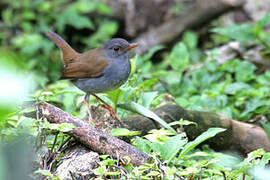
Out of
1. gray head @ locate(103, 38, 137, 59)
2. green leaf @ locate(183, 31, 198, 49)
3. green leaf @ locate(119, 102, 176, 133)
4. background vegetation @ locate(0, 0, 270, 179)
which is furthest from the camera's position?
green leaf @ locate(183, 31, 198, 49)

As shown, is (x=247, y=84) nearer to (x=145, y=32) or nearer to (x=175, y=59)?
(x=175, y=59)

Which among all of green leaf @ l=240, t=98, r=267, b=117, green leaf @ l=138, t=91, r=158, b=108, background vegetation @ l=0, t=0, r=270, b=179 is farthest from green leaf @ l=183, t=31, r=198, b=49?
green leaf @ l=138, t=91, r=158, b=108

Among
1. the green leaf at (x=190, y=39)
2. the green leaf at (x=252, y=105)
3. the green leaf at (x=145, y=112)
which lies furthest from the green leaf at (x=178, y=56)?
the green leaf at (x=145, y=112)

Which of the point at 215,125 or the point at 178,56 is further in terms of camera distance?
the point at 178,56

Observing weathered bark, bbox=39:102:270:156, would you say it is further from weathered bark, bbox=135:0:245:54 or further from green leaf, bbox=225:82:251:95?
weathered bark, bbox=135:0:245:54

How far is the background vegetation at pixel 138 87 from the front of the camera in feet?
4.88

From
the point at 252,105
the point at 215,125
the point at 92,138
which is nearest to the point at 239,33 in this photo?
the point at 252,105

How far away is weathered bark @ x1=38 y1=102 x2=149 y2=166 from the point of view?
8.90 ft

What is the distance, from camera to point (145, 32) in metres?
8.48

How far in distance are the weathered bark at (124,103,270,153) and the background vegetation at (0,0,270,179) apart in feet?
0.53

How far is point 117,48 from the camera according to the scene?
424cm

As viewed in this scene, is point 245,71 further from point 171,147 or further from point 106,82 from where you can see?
point 171,147

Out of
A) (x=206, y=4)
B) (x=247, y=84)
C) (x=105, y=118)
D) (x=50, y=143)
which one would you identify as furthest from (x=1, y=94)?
(x=206, y=4)

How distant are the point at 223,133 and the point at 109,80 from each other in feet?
4.45
